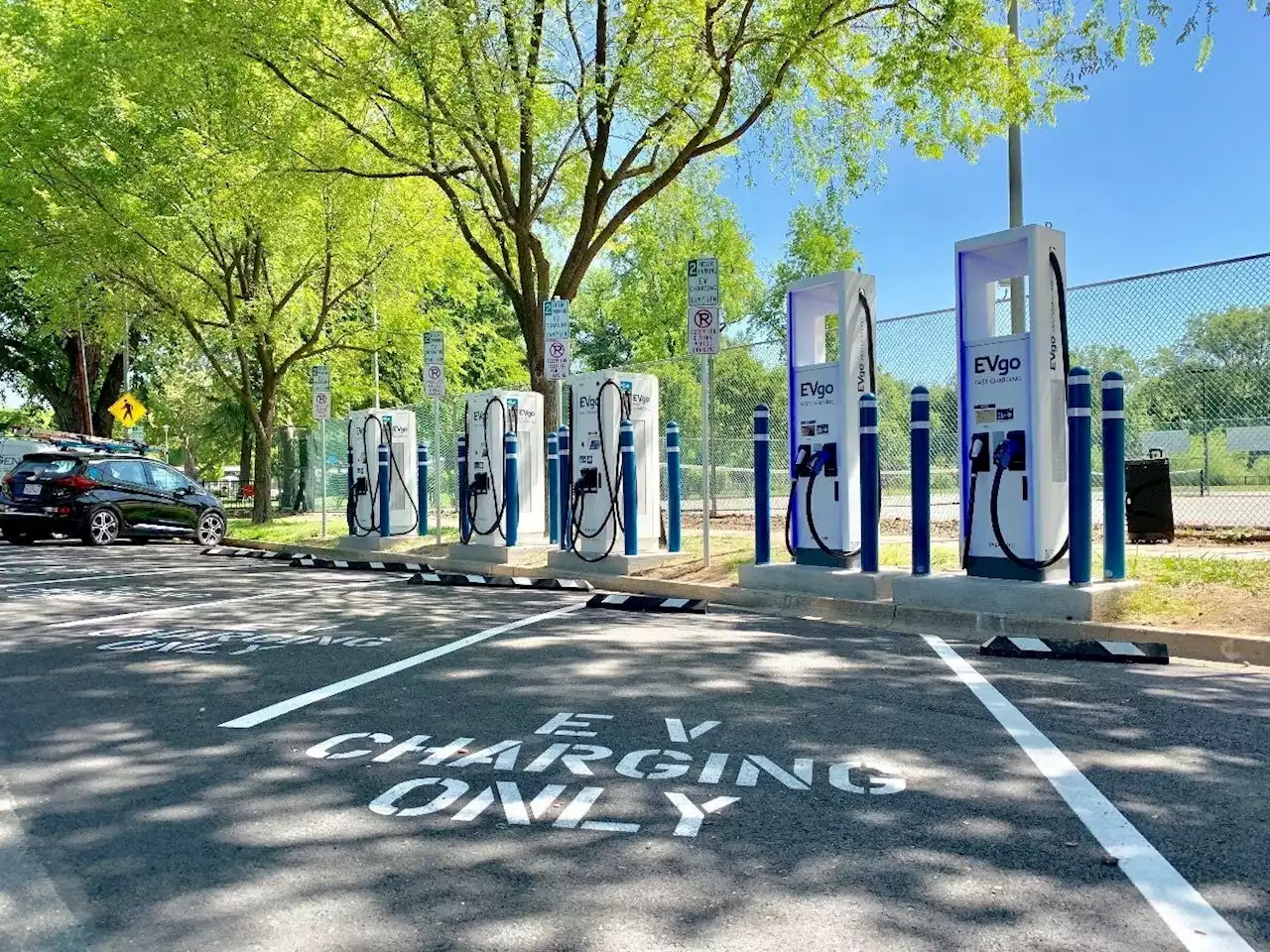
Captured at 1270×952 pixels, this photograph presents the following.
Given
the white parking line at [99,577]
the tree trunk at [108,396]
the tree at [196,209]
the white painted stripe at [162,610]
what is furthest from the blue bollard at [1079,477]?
the tree trunk at [108,396]

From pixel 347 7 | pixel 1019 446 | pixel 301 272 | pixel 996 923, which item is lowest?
pixel 996 923

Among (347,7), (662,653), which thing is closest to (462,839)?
(662,653)

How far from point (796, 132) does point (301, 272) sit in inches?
468

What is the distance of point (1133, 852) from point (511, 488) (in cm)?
1130

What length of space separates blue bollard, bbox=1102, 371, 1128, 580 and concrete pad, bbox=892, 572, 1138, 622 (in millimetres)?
214

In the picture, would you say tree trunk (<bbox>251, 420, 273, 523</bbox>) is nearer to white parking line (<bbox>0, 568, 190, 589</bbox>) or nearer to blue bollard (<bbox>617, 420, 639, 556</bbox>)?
white parking line (<bbox>0, 568, 190, 589</bbox>)

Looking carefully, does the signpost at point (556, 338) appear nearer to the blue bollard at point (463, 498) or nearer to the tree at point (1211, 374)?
the blue bollard at point (463, 498)

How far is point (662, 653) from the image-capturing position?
7039 millimetres

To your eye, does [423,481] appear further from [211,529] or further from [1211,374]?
[1211,374]

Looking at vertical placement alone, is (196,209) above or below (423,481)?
above

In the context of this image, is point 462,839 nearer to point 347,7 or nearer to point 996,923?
point 996,923

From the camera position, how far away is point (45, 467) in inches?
731

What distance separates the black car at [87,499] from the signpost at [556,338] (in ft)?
30.4

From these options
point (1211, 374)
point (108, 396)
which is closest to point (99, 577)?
point (1211, 374)
